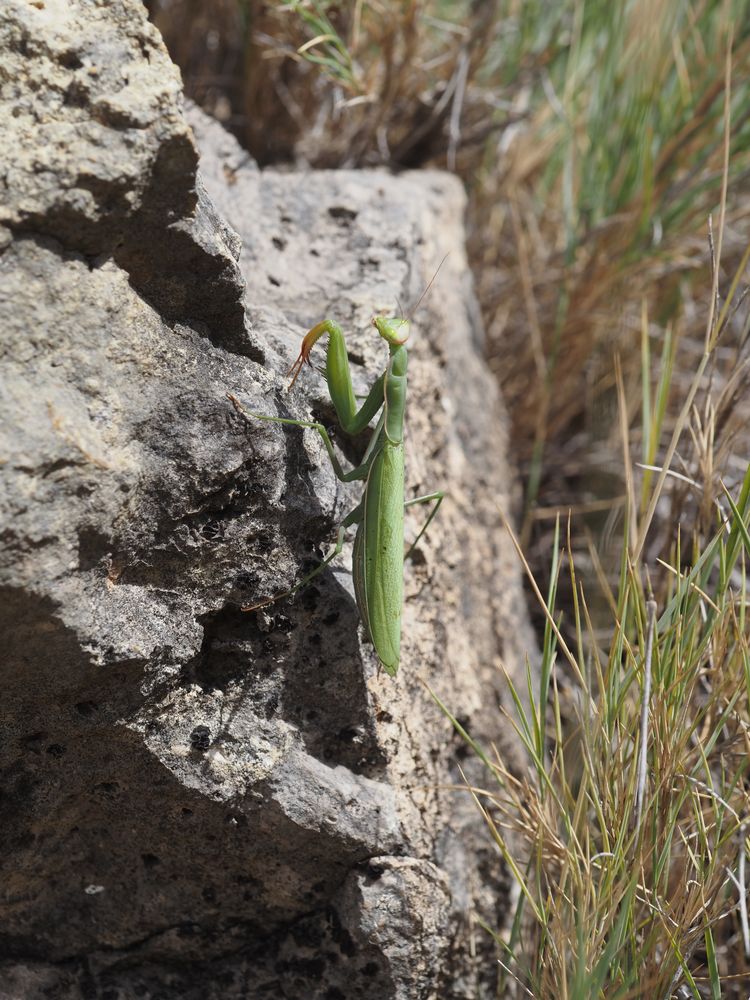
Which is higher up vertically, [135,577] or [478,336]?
[478,336]

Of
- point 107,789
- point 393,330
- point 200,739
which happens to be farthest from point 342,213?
point 107,789

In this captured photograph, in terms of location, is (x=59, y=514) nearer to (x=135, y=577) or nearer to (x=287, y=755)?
(x=135, y=577)

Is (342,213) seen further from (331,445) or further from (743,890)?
(743,890)

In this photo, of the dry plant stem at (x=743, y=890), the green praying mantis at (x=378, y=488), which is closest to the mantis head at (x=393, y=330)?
the green praying mantis at (x=378, y=488)

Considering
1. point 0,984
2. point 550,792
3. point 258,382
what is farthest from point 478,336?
point 0,984

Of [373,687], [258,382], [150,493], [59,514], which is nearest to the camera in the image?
[59,514]

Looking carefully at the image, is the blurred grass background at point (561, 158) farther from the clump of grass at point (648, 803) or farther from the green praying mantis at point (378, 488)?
the green praying mantis at point (378, 488)

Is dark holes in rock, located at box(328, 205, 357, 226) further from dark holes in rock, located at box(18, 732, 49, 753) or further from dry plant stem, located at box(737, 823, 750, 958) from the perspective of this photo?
dry plant stem, located at box(737, 823, 750, 958)

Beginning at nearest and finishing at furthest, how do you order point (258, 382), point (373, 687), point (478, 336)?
point (258, 382), point (373, 687), point (478, 336)
